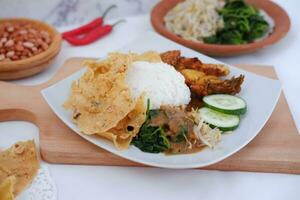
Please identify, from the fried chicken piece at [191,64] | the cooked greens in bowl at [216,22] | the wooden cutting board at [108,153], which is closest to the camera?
the wooden cutting board at [108,153]

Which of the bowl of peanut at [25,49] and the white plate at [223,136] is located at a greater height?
the white plate at [223,136]

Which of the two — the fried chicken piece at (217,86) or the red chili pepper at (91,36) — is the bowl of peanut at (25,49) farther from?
the fried chicken piece at (217,86)

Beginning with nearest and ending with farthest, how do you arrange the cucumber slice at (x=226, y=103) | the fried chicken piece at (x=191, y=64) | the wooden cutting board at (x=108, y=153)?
the wooden cutting board at (x=108, y=153) < the cucumber slice at (x=226, y=103) < the fried chicken piece at (x=191, y=64)

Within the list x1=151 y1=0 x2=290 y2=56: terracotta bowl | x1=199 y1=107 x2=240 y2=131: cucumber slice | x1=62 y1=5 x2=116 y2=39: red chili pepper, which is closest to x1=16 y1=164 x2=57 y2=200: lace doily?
x1=199 y1=107 x2=240 y2=131: cucumber slice

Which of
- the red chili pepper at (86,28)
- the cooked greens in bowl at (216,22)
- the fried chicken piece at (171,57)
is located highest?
the fried chicken piece at (171,57)

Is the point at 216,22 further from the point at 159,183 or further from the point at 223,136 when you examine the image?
the point at 159,183

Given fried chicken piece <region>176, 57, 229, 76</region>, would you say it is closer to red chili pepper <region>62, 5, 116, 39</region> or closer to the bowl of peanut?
the bowl of peanut

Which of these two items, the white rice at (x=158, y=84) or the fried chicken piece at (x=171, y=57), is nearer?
the white rice at (x=158, y=84)

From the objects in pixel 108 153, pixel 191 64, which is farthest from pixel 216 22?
pixel 108 153

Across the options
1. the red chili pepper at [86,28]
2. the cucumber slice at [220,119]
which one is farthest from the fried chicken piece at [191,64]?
the red chili pepper at [86,28]
